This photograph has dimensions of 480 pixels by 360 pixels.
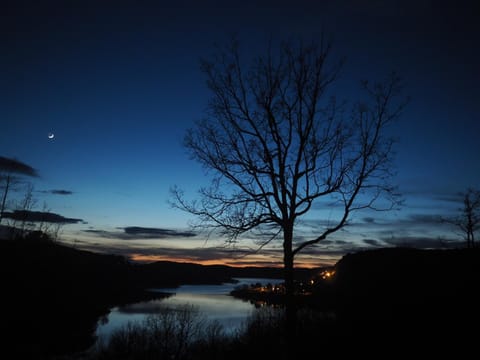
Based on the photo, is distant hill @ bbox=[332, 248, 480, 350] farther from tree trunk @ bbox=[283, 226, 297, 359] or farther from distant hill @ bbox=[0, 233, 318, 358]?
distant hill @ bbox=[0, 233, 318, 358]

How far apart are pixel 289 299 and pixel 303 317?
18.1m

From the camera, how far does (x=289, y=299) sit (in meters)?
7.96

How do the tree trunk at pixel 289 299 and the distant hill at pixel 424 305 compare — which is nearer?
the tree trunk at pixel 289 299

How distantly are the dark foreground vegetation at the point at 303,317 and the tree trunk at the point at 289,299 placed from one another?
5.4 inches

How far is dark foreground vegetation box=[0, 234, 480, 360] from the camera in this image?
1460 centimetres

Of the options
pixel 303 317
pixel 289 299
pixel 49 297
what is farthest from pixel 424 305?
pixel 49 297

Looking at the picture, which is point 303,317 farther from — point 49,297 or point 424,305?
point 49,297

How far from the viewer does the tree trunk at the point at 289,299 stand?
24.9ft

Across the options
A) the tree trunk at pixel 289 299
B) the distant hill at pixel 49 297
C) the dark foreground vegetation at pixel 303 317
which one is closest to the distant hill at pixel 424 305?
the dark foreground vegetation at pixel 303 317

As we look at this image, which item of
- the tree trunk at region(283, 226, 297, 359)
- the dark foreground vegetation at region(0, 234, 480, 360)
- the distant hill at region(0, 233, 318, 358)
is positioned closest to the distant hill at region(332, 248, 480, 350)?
the dark foreground vegetation at region(0, 234, 480, 360)

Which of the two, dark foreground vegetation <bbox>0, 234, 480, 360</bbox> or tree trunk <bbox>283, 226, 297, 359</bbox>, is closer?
tree trunk <bbox>283, 226, 297, 359</bbox>

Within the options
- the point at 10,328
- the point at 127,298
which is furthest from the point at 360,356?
the point at 127,298

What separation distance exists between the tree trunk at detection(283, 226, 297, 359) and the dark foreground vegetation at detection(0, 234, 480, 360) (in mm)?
137

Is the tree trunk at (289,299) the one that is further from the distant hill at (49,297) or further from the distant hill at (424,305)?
the distant hill at (49,297)
